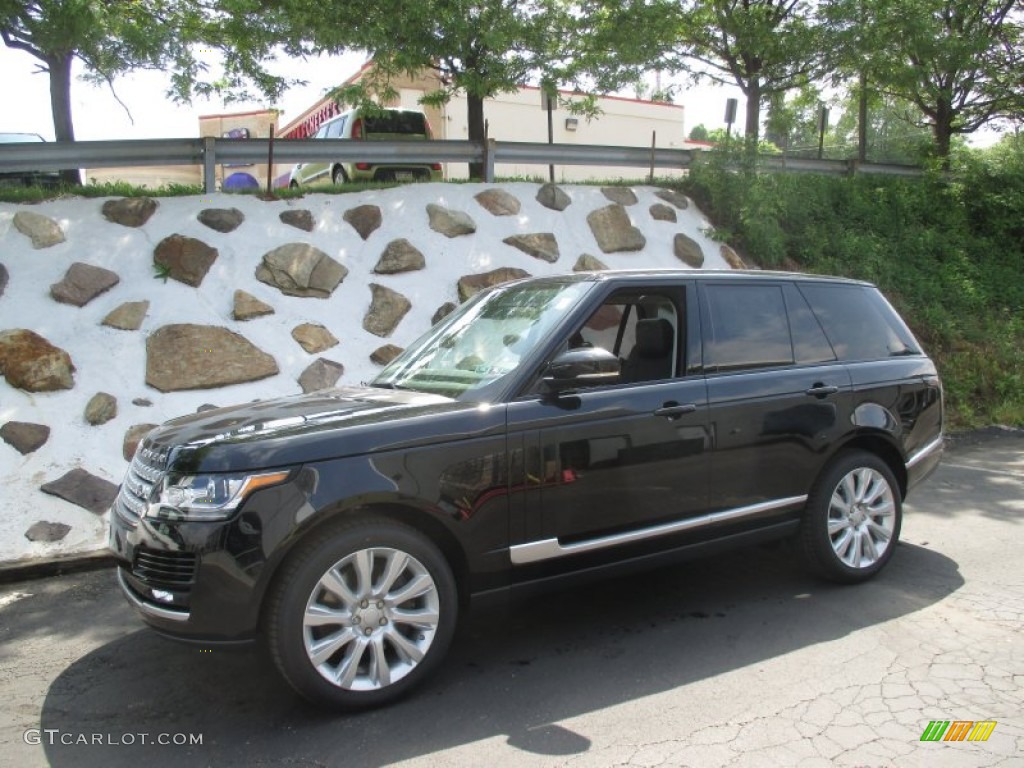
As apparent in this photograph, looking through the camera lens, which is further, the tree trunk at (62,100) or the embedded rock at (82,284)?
the tree trunk at (62,100)

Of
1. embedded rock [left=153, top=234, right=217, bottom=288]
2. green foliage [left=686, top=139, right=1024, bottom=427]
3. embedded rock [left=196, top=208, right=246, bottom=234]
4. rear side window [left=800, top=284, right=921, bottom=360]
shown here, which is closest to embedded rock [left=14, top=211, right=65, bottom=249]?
embedded rock [left=153, top=234, right=217, bottom=288]

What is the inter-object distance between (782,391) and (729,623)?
129cm

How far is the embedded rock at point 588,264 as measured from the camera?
973 centimetres

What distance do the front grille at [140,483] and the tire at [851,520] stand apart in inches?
134

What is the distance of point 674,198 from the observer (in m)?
11.4

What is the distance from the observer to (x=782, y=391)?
4.69 m

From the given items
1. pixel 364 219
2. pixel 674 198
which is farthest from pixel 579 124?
pixel 364 219

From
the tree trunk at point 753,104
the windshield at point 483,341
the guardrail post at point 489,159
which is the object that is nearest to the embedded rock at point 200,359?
the windshield at point 483,341

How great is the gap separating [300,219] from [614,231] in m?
3.76

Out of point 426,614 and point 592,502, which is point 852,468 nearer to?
point 592,502

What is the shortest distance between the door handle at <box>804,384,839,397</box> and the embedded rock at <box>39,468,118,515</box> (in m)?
4.75

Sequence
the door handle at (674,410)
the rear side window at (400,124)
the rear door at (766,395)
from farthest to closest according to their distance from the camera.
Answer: the rear side window at (400,124) < the rear door at (766,395) < the door handle at (674,410)

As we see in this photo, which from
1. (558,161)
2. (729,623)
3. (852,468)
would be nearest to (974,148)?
(558,161)

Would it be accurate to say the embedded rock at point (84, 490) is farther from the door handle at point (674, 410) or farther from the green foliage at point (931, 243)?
the green foliage at point (931, 243)
